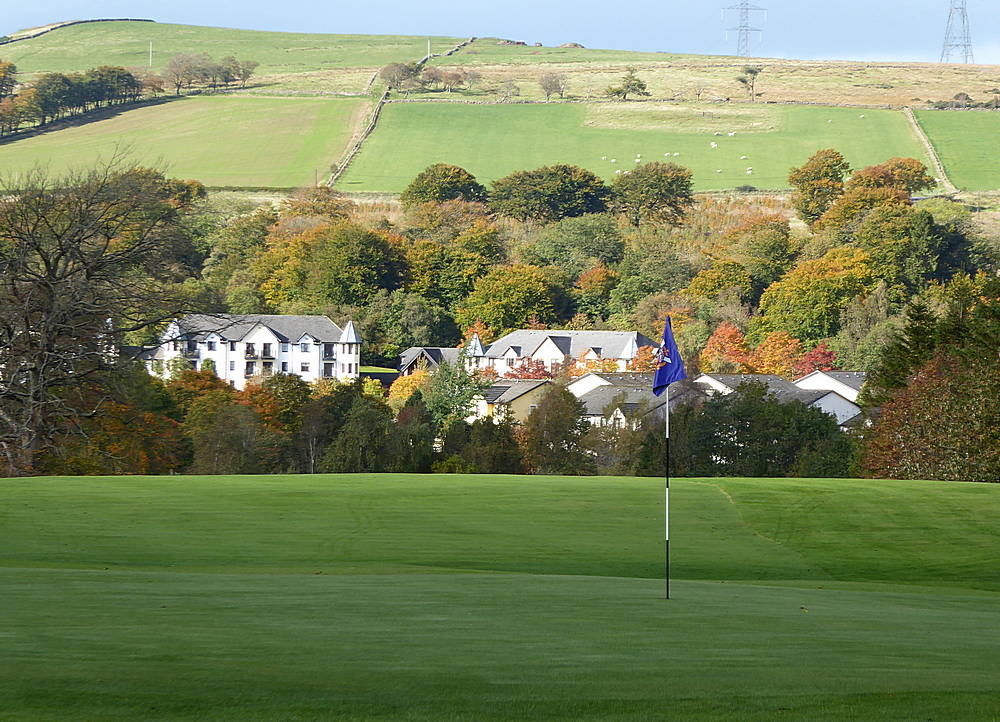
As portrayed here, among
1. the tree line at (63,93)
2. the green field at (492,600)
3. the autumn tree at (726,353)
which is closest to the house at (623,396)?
the autumn tree at (726,353)

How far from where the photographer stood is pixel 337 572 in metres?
17.0

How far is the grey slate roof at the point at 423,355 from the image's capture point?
120m

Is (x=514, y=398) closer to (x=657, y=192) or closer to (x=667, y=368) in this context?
(x=657, y=192)

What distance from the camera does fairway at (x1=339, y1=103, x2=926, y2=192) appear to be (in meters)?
154

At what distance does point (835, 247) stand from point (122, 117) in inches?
4216

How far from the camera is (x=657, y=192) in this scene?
476ft

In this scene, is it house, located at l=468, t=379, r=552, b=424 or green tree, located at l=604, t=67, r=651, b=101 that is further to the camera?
green tree, located at l=604, t=67, r=651, b=101

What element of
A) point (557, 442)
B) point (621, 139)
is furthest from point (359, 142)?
point (557, 442)

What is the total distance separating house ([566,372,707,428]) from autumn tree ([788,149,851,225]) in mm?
47506

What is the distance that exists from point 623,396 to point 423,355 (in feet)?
129

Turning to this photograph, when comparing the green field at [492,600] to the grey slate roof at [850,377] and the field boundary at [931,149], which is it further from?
the field boundary at [931,149]

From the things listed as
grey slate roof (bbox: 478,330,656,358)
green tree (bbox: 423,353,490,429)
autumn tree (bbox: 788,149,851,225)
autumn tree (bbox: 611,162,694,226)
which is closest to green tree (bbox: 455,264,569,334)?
grey slate roof (bbox: 478,330,656,358)

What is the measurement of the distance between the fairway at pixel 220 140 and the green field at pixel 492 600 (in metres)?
132

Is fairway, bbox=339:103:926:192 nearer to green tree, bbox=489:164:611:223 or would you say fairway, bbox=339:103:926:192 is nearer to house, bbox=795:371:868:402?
green tree, bbox=489:164:611:223
